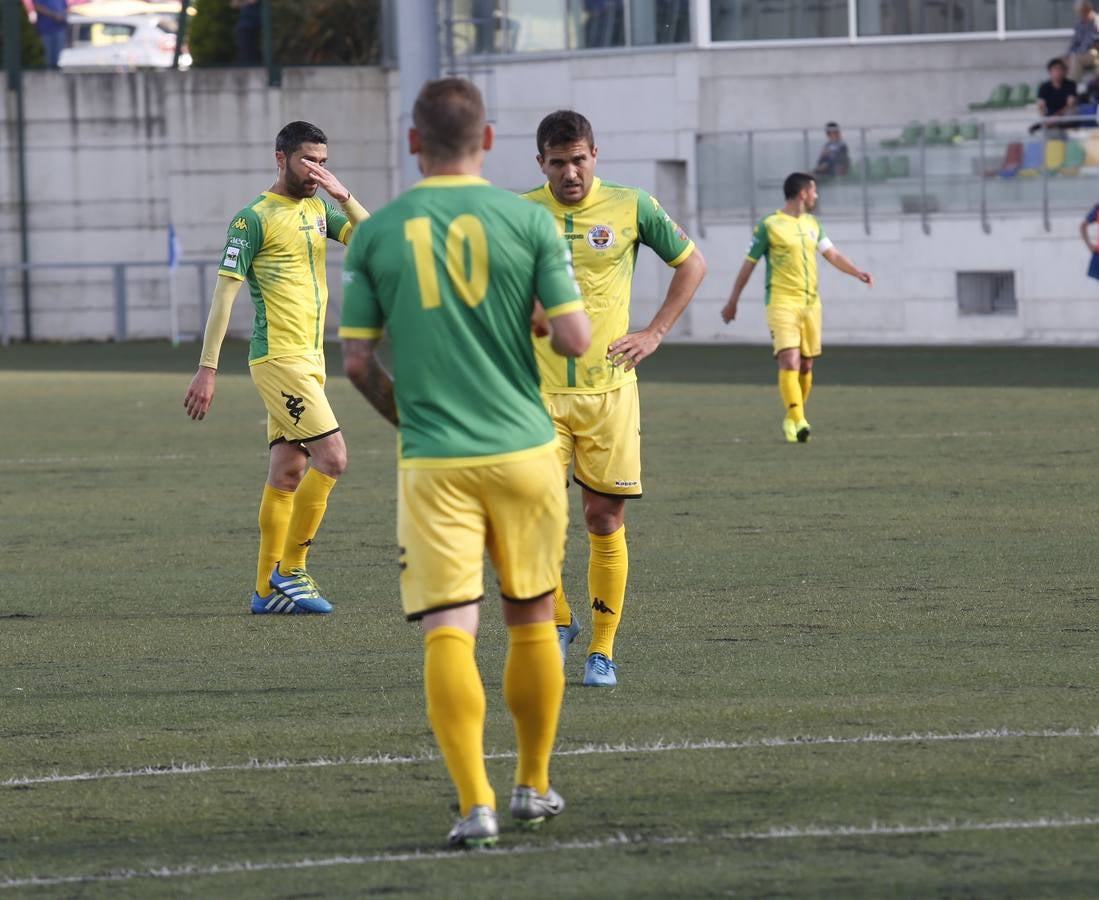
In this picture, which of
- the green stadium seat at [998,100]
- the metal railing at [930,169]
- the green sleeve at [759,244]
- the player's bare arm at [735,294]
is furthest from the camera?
the green stadium seat at [998,100]

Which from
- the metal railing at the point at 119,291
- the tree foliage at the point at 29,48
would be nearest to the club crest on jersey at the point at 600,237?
the metal railing at the point at 119,291

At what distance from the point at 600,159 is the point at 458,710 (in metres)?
29.4

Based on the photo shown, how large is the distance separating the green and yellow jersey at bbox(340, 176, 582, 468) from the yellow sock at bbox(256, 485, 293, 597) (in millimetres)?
4325

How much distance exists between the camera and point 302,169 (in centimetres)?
926

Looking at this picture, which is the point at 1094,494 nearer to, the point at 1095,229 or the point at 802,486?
the point at 802,486

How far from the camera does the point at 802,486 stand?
13875 mm

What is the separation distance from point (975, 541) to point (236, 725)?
209 inches

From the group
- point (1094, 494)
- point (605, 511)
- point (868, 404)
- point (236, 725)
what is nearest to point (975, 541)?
point (1094, 494)

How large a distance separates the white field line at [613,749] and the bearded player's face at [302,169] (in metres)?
3.65

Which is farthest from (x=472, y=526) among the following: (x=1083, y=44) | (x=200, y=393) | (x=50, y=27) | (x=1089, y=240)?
(x=50, y=27)

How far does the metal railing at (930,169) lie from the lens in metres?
29.5

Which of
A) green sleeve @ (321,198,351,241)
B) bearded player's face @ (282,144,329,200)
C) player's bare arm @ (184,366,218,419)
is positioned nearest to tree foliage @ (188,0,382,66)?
green sleeve @ (321,198,351,241)

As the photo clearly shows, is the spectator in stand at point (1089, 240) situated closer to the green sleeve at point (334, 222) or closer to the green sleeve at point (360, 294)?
the green sleeve at point (334, 222)

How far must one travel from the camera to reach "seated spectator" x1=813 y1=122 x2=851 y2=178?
30.7 m
